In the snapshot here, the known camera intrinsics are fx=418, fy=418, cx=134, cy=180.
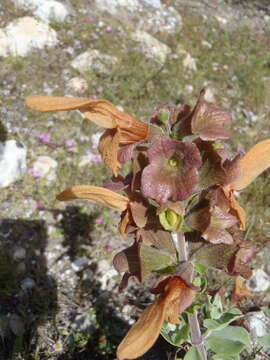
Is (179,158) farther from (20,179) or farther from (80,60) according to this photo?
(80,60)

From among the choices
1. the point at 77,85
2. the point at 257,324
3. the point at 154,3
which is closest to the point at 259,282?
the point at 257,324

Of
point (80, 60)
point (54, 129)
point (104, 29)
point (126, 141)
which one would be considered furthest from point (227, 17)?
point (126, 141)

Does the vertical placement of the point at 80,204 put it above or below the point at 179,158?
below

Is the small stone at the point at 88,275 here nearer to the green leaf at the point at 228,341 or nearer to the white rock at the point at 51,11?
the green leaf at the point at 228,341

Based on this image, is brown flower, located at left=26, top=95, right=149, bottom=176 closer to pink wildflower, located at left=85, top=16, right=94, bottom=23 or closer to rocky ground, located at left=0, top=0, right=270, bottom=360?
rocky ground, located at left=0, top=0, right=270, bottom=360

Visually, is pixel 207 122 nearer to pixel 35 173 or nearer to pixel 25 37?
pixel 35 173
